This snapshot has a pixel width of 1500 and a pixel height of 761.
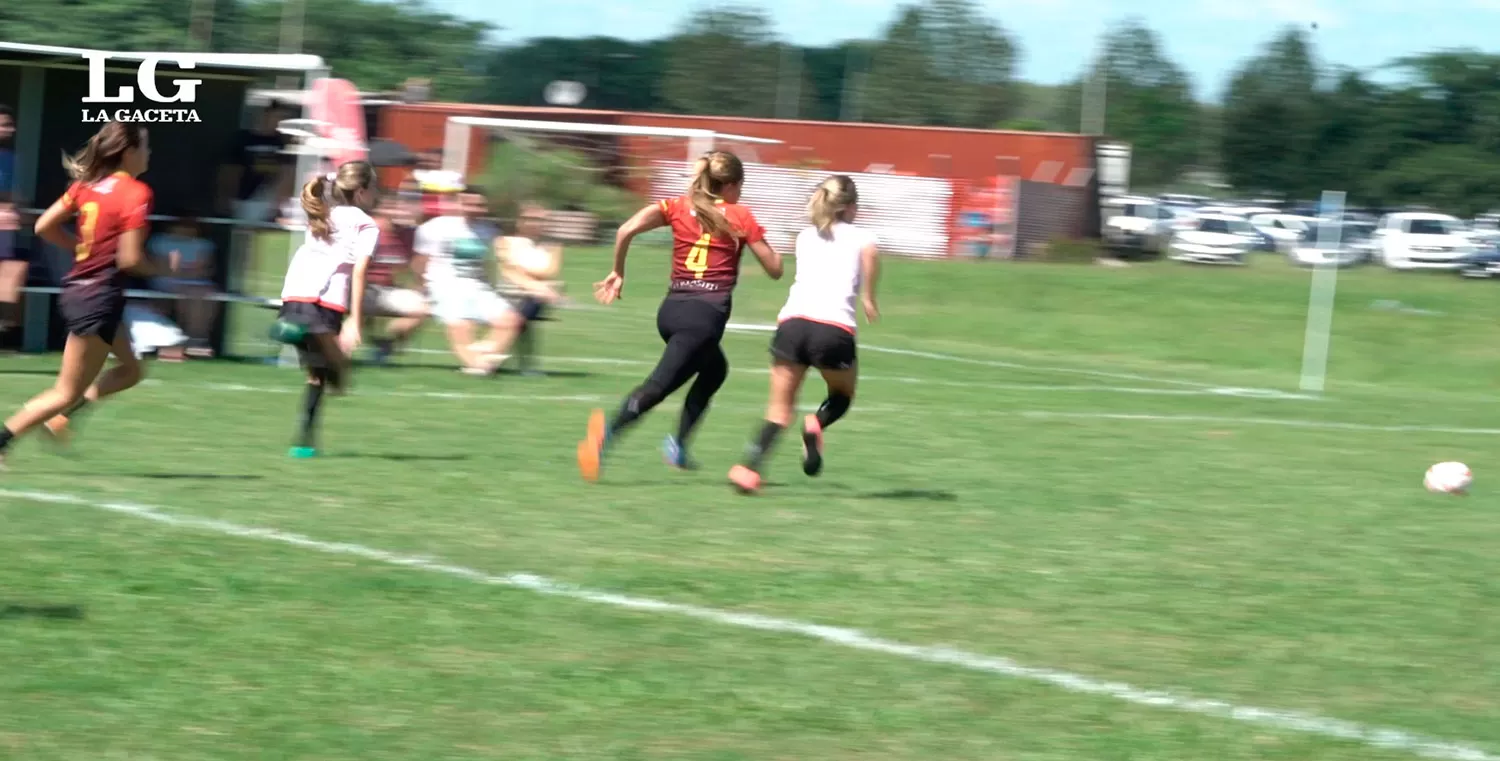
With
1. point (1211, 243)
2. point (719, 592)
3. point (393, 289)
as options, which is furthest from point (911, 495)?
point (1211, 243)

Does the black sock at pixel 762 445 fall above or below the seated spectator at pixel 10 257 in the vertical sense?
below

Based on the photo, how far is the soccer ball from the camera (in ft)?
37.6

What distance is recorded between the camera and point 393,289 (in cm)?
1723

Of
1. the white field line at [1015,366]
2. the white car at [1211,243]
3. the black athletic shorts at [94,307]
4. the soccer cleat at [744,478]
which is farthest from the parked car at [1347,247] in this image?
the black athletic shorts at [94,307]

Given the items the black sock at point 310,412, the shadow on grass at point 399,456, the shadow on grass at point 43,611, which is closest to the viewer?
the shadow on grass at point 43,611

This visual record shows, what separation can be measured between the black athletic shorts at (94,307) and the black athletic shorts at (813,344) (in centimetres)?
313

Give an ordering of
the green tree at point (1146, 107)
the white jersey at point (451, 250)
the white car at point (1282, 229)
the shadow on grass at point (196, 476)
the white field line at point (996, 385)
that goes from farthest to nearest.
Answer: the green tree at point (1146, 107) → the white car at point (1282, 229) → the white field line at point (996, 385) → the white jersey at point (451, 250) → the shadow on grass at point (196, 476)

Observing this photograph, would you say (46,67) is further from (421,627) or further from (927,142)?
(927,142)

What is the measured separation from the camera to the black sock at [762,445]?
9.87 m

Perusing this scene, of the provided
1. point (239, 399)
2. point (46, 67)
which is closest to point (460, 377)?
point (239, 399)

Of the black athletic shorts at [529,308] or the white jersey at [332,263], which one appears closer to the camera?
the white jersey at [332,263]

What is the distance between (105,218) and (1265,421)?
10931 millimetres

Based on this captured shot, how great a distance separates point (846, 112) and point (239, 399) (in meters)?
85.9

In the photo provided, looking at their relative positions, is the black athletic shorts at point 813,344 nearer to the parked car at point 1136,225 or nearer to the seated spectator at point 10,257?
the seated spectator at point 10,257
